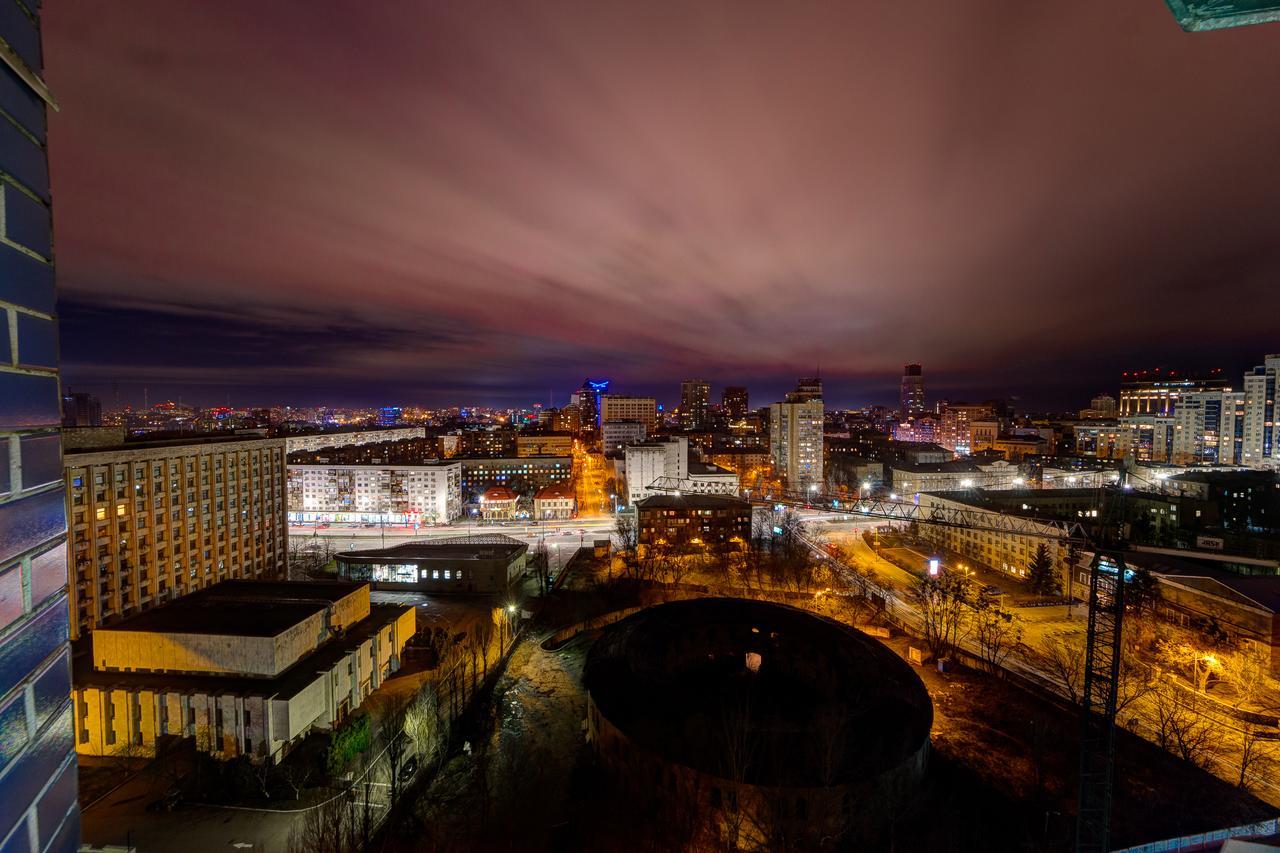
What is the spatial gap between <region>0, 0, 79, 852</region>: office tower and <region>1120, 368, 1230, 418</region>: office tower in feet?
390

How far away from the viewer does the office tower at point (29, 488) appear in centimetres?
131

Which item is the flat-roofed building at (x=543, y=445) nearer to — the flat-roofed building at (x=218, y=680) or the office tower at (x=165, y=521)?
the office tower at (x=165, y=521)

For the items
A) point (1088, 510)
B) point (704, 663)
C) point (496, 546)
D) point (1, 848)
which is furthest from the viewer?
point (1088, 510)

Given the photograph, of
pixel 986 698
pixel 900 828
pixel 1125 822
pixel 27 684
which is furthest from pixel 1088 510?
pixel 27 684

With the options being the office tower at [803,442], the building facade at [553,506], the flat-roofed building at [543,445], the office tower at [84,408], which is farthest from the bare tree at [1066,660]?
the office tower at [84,408]

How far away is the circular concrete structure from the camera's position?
43.9ft

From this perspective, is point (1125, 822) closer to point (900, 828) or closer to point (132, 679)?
point (900, 828)

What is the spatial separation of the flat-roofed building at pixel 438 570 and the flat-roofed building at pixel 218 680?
11426 mm

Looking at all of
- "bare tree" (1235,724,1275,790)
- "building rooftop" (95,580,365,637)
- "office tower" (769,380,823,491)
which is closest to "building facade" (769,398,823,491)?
"office tower" (769,380,823,491)

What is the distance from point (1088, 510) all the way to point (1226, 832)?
122 ft

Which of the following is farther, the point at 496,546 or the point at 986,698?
→ the point at 496,546

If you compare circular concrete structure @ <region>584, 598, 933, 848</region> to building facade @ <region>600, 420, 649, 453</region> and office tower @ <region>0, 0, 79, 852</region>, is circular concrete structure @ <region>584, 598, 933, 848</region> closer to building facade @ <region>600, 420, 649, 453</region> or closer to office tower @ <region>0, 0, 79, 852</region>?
office tower @ <region>0, 0, 79, 852</region>

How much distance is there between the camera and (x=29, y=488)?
4.60ft

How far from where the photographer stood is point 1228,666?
2053cm
